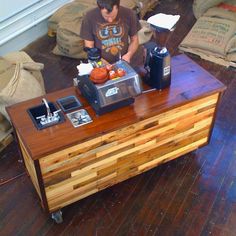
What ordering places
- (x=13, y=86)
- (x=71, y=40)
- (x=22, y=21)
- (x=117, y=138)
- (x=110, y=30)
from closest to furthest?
(x=117, y=138) < (x=110, y=30) < (x=13, y=86) < (x=71, y=40) < (x=22, y=21)

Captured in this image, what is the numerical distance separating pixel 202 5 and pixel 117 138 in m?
2.72

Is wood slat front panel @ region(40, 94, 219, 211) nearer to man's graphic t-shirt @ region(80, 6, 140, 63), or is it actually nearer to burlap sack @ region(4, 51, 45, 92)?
man's graphic t-shirt @ region(80, 6, 140, 63)

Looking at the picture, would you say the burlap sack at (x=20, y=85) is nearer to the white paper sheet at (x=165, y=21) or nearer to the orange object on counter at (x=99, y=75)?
the orange object on counter at (x=99, y=75)

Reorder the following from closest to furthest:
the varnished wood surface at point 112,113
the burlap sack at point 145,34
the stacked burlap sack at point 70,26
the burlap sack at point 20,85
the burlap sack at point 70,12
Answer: the varnished wood surface at point 112,113, the burlap sack at point 20,85, the stacked burlap sack at point 70,26, the burlap sack at point 70,12, the burlap sack at point 145,34

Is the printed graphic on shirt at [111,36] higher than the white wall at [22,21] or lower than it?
higher

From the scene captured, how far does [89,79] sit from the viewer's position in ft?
6.68

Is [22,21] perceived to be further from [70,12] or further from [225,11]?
[225,11]

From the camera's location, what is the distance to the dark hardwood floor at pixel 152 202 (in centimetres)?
225

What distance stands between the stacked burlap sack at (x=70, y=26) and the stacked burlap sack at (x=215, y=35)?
0.53 m

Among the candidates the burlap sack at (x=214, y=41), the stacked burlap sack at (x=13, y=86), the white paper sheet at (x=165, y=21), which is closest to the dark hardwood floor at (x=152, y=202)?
the stacked burlap sack at (x=13, y=86)

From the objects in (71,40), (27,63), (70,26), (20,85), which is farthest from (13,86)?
(70,26)

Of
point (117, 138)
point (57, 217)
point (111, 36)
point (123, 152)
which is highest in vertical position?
point (111, 36)

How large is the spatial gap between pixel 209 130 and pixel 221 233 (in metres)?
0.73

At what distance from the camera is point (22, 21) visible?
3.74m
